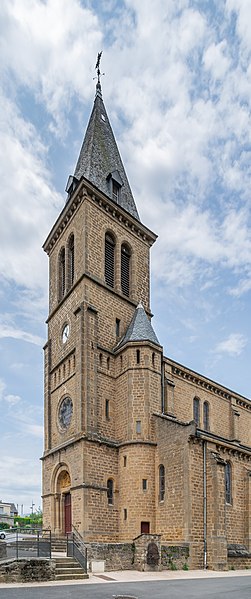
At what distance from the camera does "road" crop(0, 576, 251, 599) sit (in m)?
14.1

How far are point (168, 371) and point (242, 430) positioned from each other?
462 inches

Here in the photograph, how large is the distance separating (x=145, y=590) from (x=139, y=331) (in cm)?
1619

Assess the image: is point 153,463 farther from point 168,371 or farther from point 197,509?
point 168,371

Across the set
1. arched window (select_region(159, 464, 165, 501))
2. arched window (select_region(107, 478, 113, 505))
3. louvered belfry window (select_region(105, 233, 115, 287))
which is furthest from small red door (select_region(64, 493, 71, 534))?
louvered belfry window (select_region(105, 233, 115, 287))

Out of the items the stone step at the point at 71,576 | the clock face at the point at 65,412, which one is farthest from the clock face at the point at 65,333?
the stone step at the point at 71,576

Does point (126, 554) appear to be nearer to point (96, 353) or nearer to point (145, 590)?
point (145, 590)

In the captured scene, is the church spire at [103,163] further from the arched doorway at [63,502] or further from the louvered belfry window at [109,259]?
the arched doorway at [63,502]

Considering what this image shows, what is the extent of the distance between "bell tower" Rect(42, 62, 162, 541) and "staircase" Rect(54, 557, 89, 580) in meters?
5.36

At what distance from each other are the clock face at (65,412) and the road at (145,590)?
12.9m

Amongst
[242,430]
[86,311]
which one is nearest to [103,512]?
[86,311]

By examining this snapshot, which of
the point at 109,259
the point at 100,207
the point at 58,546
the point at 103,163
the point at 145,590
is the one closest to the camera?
the point at 145,590

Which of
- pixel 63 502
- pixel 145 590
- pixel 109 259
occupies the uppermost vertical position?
pixel 109 259

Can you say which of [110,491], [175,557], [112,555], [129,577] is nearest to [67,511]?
[110,491]

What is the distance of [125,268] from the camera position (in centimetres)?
3450
